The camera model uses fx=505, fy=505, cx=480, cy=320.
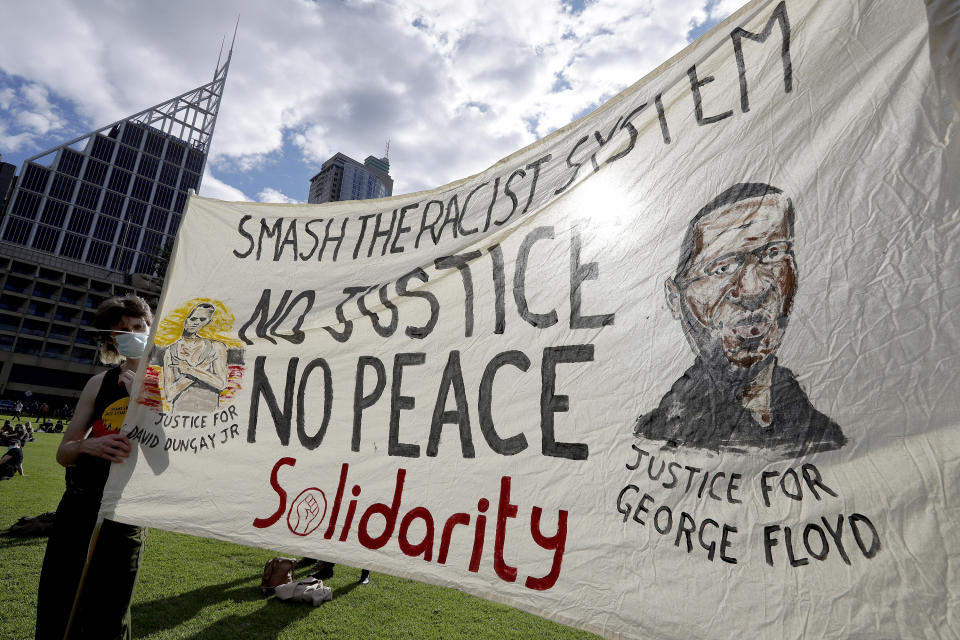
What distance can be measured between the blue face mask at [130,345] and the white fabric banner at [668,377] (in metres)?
0.49

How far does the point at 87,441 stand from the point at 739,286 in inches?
128

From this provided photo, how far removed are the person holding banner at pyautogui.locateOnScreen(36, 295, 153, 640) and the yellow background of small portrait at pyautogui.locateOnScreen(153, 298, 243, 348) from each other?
0.11 m

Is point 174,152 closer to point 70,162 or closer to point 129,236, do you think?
point 70,162

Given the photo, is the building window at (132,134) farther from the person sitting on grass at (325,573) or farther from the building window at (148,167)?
the person sitting on grass at (325,573)

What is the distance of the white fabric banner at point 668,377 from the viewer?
1367 millimetres

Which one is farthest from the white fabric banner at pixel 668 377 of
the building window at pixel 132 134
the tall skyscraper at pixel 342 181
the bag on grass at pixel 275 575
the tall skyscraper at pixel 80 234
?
the tall skyscraper at pixel 342 181

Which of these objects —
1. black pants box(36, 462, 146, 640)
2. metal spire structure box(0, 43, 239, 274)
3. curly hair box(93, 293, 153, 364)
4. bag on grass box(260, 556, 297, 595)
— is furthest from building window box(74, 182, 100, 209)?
black pants box(36, 462, 146, 640)

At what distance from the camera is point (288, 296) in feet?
10.0

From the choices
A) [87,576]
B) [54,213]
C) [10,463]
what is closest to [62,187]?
[54,213]

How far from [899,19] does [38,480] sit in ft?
45.7

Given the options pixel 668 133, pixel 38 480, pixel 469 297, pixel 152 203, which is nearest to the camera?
pixel 668 133

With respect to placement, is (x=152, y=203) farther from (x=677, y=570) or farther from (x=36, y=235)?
(x=677, y=570)

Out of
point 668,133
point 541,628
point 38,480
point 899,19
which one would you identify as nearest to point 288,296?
point 668,133

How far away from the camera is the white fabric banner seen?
137 cm
